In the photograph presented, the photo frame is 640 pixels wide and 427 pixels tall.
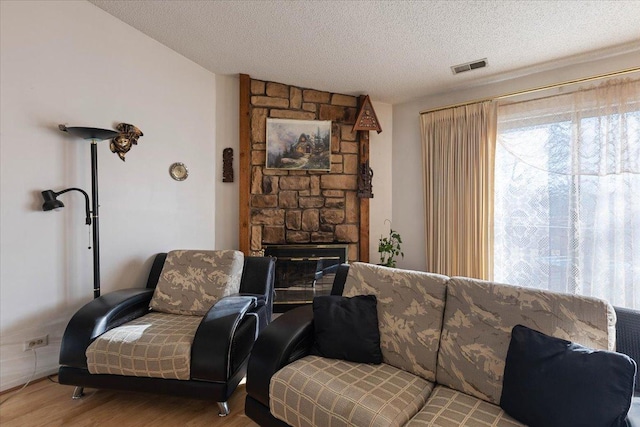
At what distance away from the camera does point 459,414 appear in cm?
123

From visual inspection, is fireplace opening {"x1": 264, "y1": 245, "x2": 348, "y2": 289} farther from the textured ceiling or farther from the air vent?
the air vent

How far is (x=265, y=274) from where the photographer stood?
8.03 ft

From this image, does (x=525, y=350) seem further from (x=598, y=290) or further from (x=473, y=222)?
(x=473, y=222)

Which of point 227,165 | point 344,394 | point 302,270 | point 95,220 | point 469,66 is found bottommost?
point 344,394

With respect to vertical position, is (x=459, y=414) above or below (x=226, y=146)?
below

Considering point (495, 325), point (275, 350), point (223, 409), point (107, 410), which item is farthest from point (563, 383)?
point (107, 410)

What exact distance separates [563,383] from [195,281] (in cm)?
221

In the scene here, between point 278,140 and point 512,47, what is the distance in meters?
2.32

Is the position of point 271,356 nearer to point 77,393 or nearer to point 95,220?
point 77,393

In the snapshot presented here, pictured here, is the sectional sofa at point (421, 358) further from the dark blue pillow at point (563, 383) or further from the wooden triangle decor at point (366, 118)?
the wooden triangle decor at point (366, 118)

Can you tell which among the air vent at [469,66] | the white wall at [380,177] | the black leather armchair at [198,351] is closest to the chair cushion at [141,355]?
the black leather armchair at [198,351]

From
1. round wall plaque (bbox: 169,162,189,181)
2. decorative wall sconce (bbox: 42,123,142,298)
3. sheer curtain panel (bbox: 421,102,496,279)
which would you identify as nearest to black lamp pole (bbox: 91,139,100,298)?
decorative wall sconce (bbox: 42,123,142,298)

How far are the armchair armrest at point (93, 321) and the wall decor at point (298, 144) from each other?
1.87m

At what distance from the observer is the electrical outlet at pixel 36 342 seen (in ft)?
6.76
